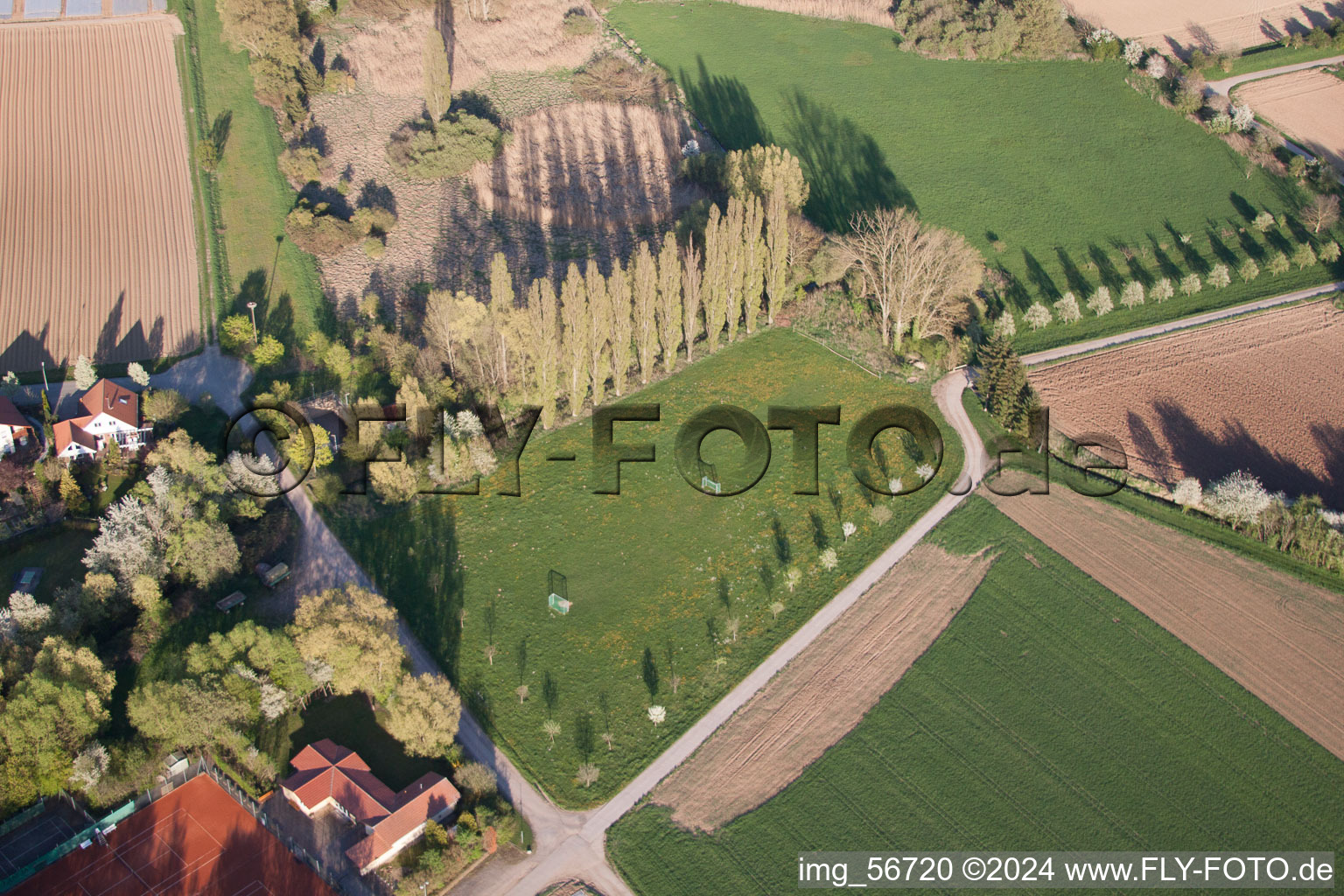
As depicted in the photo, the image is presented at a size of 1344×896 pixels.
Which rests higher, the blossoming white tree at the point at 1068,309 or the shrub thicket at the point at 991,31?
the shrub thicket at the point at 991,31

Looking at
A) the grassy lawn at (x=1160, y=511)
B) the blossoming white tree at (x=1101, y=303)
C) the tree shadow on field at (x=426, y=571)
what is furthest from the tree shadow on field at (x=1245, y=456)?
the tree shadow on field at (x=426, y=571)

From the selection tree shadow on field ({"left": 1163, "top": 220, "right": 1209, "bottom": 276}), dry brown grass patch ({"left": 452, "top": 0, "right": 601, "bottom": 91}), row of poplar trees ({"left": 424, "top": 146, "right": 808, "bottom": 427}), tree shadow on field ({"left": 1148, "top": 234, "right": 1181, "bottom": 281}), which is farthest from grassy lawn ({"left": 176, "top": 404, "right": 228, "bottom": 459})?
tree shadow on field ({"left": 1163, "top": 220, "right": 1209, "bottom": 276})

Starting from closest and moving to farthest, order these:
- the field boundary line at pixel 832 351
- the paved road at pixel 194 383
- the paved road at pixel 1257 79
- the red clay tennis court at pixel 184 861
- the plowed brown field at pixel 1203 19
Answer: the red clay tennis court at pixel 184 861
the paved road at pixel 194 383
the field boundary line at pixel 832 351
the paved road at pixel 1257 79
the plowed brown field at pixel 1203 19

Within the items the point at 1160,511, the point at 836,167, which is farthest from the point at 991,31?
the point at 1160,511

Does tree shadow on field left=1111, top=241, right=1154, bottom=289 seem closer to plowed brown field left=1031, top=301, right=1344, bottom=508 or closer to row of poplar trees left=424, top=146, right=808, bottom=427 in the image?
plowed brown field left=1031, top=301, right=1344, bottom=508

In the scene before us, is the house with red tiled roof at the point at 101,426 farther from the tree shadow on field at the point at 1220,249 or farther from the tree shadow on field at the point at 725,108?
the tree shadow on field at the point at 1220,249

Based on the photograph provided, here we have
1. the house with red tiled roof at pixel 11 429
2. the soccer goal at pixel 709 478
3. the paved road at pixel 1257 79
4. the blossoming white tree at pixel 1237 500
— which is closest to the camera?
the blossoming white tree at pixel 1237 500
